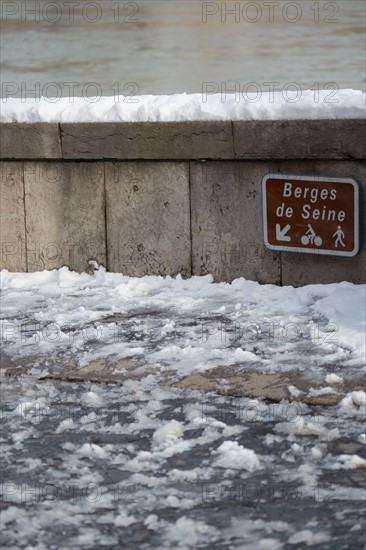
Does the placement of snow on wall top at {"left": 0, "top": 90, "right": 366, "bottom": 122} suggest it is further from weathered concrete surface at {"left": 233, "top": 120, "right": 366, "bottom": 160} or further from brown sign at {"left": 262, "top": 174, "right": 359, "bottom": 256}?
brown sign at {"left": 262, "top": 174, "right": 359, "bottom": 256}

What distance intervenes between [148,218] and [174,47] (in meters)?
22.1

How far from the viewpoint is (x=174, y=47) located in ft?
93.1

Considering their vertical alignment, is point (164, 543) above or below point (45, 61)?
below

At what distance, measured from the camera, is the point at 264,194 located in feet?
21.4

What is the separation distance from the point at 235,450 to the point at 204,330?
5.45ft

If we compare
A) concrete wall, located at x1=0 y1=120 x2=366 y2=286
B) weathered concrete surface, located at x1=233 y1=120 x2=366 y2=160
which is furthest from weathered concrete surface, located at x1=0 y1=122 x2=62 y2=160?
weathered concrete surface, located at x1=233 y1=120 x2=366 y2=160

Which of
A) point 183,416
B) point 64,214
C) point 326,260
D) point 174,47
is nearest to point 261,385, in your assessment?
point 183,416

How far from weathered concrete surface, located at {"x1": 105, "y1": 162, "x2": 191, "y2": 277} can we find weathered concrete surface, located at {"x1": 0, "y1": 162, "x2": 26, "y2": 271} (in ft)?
1.98

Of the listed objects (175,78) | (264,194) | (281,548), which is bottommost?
(281,548)

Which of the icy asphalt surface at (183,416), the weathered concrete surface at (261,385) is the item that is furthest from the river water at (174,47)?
the weathered concrete surface at (261,385)

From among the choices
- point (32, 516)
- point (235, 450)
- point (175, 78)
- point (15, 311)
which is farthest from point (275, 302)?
point (175, 78)

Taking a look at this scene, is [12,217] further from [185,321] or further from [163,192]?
[185,321]

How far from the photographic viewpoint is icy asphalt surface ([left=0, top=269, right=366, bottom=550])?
382cm

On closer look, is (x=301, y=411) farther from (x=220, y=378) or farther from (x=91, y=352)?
(x=91, y=352)
